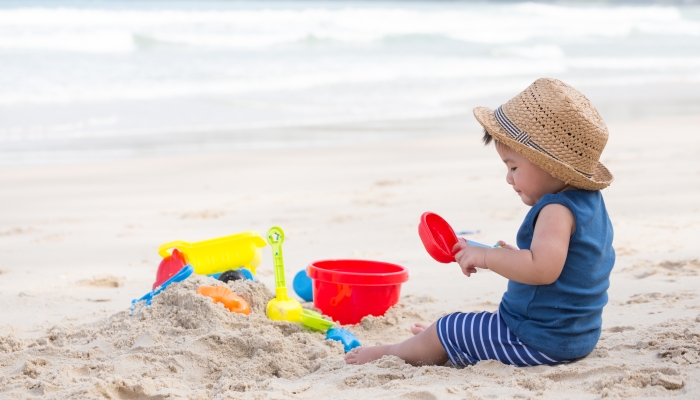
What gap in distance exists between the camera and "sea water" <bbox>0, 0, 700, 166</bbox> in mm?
9391

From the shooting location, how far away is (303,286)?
3.91 meters

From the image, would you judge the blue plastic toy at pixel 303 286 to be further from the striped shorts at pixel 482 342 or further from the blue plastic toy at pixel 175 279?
the striped shorts at pixel 482 342

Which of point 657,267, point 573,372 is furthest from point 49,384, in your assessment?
point 657,267

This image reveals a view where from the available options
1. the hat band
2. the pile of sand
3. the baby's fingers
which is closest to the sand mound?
the pile of sand

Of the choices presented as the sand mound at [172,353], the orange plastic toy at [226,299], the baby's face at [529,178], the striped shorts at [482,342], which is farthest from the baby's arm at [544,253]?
the orange plastic toy at [226,299]

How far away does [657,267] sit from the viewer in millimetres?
4047

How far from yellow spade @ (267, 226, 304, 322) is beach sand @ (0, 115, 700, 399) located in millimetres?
54

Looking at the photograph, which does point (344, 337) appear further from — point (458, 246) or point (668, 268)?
point (668, 268)

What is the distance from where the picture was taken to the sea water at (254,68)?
9391 mm

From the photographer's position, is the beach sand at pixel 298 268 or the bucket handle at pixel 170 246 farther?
the bucket handle at pixel 170 246

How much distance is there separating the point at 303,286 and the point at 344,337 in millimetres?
784

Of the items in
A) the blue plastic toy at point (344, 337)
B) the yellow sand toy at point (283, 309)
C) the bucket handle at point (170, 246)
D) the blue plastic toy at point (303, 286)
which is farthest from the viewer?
the blue plastic toy at point (303, 286)

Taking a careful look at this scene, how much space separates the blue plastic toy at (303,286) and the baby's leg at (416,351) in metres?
1.04

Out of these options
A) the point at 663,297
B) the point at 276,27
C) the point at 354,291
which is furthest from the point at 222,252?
the point at 276,27
